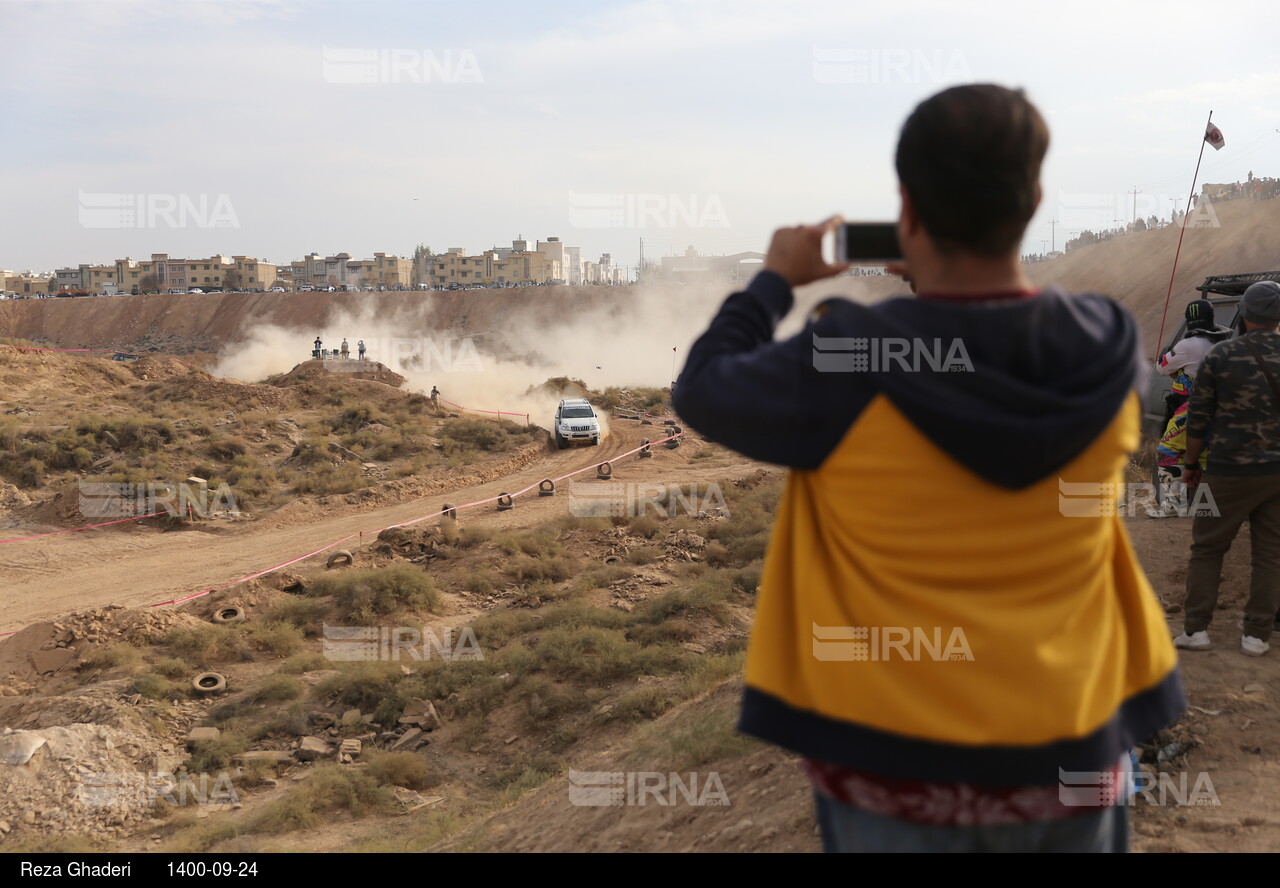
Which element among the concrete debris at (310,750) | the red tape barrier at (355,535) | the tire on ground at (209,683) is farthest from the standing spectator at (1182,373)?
the red tape barrier at (355,535)

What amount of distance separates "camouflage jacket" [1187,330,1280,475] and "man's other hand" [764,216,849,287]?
15.8 feet

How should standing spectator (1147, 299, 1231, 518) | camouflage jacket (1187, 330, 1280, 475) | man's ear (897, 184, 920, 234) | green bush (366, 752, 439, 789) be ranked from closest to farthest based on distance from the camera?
man's ear (897, 184, 920, 234) < camouflage jacket (1187, 330, 1280, 475) < standing spectator (1147, 299, 1231, 518) < green bush (366, 752, 439, 789)

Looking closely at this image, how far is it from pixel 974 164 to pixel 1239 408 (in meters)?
4.98

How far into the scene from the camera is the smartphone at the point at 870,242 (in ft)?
5.36

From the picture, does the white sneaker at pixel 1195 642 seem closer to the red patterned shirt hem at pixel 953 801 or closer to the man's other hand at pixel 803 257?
the red patterned shirt hem at pixel 953 801

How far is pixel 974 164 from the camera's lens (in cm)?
140

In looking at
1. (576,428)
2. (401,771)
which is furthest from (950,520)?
(576,428)

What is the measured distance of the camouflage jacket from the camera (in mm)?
5203

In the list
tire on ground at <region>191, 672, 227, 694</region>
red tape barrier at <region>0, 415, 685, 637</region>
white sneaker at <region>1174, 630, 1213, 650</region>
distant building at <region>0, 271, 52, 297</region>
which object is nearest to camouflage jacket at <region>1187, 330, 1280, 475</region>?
white sneaker at <region>1174, 630, 1213, 650</region>

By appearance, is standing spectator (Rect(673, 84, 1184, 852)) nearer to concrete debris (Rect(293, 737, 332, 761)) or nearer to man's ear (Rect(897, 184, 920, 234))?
man's ear (Rect(897, 184, 920, 234))
